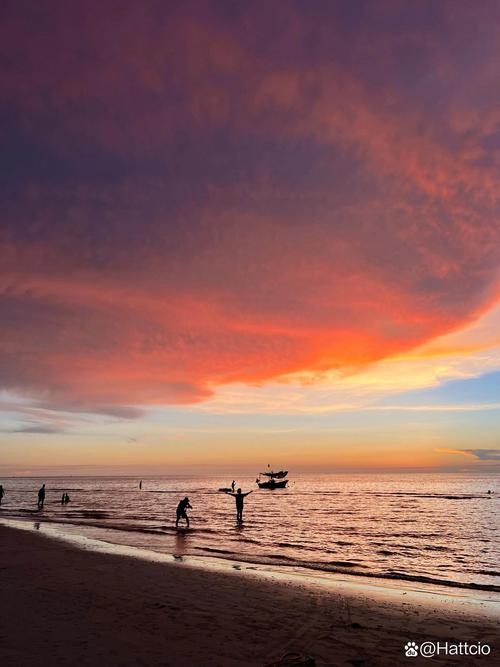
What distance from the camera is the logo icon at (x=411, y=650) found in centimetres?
853

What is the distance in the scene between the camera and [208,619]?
1016cm

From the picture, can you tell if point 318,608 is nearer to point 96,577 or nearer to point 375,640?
point 375,640

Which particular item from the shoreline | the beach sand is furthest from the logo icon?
the shoreline

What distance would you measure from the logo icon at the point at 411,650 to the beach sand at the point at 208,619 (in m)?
0.16

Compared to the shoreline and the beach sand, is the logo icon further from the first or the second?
the shoreline

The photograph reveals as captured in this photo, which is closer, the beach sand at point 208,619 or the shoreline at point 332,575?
the beach sand at point 208,619

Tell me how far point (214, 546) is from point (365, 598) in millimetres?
13360

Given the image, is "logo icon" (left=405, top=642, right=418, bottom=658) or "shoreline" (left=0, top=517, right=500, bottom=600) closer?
"logo icon" (left=405, top=642, right=418, bottom=658)

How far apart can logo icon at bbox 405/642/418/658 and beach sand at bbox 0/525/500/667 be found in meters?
0.16

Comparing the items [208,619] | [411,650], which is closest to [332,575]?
[208,619]

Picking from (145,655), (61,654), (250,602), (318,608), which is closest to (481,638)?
(318,608)

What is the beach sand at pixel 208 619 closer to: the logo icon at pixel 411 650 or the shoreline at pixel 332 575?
the logo icon at pixel 411 650

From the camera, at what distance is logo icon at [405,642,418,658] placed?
8.53 m

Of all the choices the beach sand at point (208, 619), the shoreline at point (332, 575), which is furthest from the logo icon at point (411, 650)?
the shoreline at point (332, 575)
